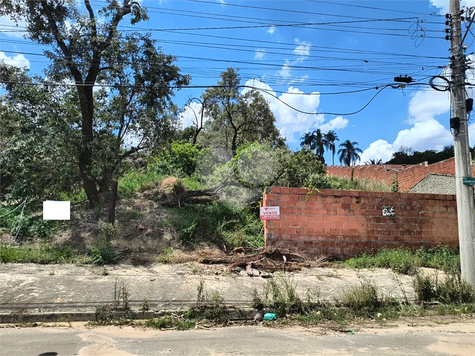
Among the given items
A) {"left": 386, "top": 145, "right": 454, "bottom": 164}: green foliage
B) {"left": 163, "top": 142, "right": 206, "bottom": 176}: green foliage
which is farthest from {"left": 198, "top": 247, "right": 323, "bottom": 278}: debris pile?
{"left": 386, "top": 145, "right": 454, "bottom": 164}: green foliage

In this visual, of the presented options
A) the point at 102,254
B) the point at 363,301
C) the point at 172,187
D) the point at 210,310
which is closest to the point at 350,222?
the point at 363,301

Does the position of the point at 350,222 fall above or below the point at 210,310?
above

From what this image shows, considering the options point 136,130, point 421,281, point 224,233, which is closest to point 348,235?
point 421,281

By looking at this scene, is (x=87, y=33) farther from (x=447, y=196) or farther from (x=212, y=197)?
(x=447, y=196)

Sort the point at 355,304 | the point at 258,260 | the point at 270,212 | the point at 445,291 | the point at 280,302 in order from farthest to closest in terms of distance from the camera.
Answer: the point at 270,212 < the point at 258,260 < the point at 445,291 < the point at 355,304 < the point at 280,302

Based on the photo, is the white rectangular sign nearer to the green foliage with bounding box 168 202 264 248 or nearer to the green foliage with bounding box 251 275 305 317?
the green foliage with bounding box 168 202 264 248

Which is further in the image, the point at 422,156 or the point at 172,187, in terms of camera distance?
the point at 422,156

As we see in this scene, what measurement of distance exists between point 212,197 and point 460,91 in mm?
7292

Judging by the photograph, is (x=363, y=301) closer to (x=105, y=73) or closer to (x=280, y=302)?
(x=280, y=302)

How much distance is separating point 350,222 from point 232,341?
17.5 ft

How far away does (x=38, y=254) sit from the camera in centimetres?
751

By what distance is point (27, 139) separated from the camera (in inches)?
356

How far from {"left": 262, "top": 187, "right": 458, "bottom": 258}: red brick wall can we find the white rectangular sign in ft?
16.4

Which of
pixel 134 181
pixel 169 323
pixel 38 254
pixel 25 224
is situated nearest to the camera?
pixel 169 323
